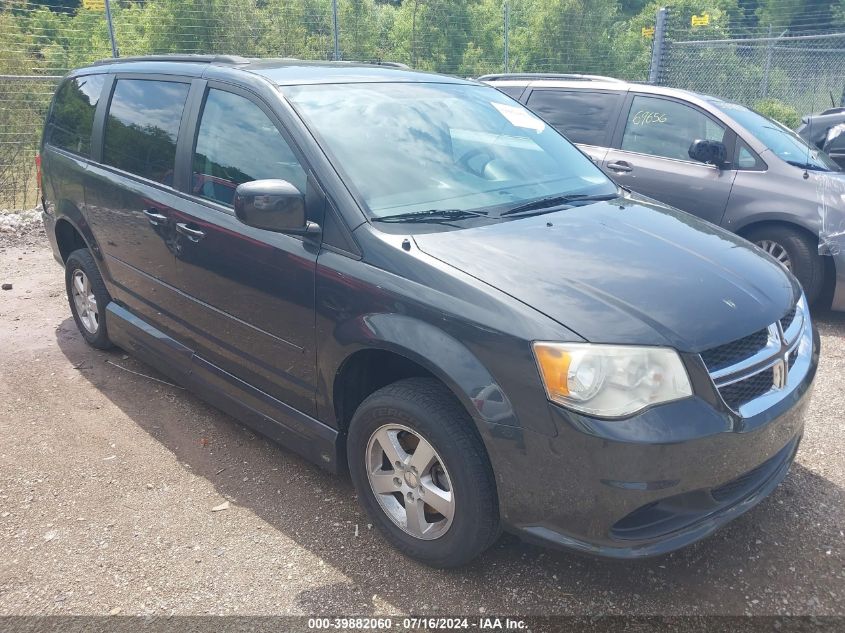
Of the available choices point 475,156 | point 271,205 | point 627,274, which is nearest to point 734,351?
point 627,274

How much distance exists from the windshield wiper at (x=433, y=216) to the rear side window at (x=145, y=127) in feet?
4.74

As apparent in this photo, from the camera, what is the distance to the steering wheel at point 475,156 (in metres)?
3.27

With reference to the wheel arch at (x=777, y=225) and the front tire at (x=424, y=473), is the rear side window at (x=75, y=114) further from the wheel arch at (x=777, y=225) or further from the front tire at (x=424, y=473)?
the wheel arch at (x=777, y=225)

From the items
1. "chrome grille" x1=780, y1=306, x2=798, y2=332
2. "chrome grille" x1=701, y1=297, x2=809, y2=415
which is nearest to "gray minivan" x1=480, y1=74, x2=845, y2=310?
"chrome grille" x1=780, y1=306, x2=798, y2=332

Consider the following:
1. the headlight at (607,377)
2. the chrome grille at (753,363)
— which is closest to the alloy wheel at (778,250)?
the chrome grille at (753,363)

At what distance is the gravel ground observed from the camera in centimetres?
259

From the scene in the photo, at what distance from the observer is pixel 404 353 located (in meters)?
2.53

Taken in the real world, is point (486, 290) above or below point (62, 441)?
above

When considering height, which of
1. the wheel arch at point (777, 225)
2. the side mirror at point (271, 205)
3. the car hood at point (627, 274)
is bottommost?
the wheel arch at point (777, 225)

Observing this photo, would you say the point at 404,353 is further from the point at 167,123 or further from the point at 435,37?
the point at 435,37

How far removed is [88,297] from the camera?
15.8 feet

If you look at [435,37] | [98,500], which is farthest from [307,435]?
[435,37]

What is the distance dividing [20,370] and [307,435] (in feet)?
8.81

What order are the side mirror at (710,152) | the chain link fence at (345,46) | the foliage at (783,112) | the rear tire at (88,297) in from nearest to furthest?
the rear tire at (88,297) < the side mirror at (710,152) < the chain link fence at (345,46) < the foliage at (783,112)
